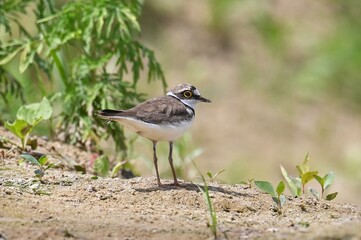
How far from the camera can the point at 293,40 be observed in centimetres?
1395

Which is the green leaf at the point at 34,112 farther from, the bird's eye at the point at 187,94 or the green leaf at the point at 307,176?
the green leaf at the point at 307,176

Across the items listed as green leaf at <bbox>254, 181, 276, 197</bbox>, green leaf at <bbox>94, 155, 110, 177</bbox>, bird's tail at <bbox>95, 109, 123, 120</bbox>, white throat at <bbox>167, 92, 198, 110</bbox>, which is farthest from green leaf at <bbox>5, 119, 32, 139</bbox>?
green leaf at <bbox>254, 181, 276, 197</bbox>

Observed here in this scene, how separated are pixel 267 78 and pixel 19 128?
6.68m

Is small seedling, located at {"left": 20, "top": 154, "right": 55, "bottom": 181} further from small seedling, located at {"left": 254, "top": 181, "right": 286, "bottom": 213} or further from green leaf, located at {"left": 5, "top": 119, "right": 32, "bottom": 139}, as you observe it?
small seedling, located at {"left": 254, "top": 181, "right": 286, "bottom": 213}

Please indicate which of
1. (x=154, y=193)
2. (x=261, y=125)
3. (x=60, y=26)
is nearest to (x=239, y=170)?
(x=261, y=125)

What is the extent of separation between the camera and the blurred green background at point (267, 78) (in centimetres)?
1173

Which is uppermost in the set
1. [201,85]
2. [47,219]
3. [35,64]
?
[201,85]

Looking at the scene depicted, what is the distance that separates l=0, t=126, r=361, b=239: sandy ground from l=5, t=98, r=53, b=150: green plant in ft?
0.65

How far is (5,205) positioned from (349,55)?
832cm

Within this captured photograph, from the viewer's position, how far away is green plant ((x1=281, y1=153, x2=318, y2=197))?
6.74 m

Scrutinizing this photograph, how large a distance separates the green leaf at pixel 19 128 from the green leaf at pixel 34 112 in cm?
7

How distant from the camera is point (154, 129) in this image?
6598mm

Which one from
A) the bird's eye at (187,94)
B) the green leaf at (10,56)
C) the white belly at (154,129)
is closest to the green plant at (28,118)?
the green leaf at (10,56)

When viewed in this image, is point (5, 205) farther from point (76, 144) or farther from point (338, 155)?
point (338, 155)
